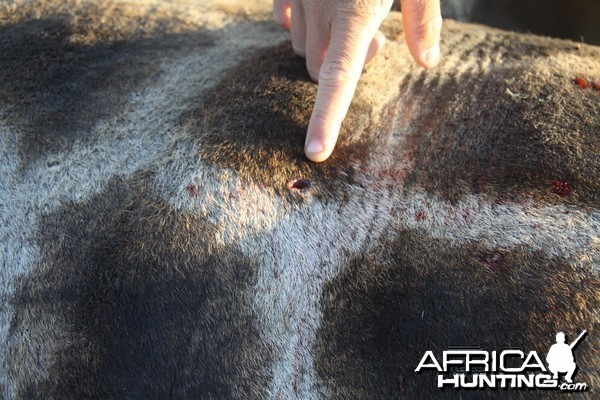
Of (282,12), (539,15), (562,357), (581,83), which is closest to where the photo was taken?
(562,357)

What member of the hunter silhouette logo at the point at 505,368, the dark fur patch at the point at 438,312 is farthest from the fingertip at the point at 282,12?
the hunter silhouette logo at the point at 505,368

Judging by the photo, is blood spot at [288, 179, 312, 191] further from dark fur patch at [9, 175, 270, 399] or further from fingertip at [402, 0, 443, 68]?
fingertip at [402, 0, 443, 68]

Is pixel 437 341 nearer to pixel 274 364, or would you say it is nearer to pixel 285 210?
pixel 274 364

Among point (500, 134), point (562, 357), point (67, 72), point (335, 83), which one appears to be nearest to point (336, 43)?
point (335, 83)

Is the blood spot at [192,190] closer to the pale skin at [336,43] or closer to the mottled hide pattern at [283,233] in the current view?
the mottled hide pattern at [283,233]

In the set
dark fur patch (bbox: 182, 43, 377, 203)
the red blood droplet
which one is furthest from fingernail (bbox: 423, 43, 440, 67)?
the red blood droplet

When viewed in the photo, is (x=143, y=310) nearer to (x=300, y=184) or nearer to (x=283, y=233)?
(x=283, y=233)
